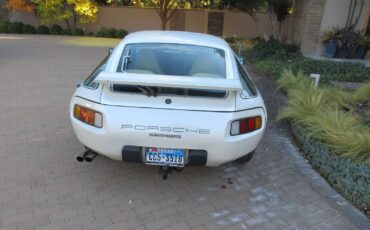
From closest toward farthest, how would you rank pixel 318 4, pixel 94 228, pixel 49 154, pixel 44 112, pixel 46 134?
pixel 94 228 → pixel 49 154 → pixel 46 134 → pixel 44 112 → pixel 318 4

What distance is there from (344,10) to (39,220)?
11892 mm

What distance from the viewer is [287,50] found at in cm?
1227

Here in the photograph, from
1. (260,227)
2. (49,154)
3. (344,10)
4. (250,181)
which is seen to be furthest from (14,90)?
(344,10)

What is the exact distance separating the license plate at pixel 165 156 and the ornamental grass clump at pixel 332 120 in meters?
2.11

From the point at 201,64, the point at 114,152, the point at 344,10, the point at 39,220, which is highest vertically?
the point at 344,10

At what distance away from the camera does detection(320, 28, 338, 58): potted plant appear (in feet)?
37.1

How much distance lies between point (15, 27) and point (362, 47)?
57.8ft

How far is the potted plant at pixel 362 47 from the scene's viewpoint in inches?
435

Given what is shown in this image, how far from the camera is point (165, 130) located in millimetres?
3039

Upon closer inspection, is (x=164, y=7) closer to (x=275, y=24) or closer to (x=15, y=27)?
(x=275, y=24)

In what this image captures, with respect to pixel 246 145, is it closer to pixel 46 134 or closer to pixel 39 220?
pixel 39 220

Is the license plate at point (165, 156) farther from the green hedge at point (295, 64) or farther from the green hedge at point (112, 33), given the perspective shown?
the green hedge at point (112, 33)

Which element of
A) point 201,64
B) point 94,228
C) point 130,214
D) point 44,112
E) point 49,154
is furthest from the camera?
point 44,112

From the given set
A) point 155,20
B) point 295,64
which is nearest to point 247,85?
point 295,64
